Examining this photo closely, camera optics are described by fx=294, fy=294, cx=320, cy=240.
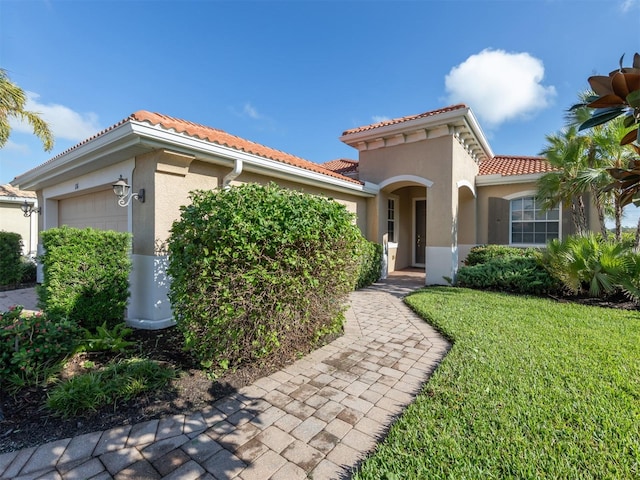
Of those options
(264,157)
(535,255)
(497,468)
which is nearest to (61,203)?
(264,157)

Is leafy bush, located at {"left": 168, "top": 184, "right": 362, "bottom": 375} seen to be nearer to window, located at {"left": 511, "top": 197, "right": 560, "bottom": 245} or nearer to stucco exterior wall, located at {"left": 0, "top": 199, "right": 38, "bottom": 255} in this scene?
window, located at {"left": 511, "top": 197, "right": 560, "bottom": 245}

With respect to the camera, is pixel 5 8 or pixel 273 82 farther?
pixel 273 82

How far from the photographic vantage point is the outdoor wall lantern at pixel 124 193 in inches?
226

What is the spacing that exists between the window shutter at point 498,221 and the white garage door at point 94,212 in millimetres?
13037

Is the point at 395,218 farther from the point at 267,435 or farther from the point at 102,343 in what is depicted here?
the point at 267,435

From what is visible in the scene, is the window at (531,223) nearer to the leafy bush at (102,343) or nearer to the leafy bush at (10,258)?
the leafy bush at (102,343)

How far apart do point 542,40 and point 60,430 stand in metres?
12.2

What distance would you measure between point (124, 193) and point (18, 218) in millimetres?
15359

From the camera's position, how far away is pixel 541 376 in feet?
11.8

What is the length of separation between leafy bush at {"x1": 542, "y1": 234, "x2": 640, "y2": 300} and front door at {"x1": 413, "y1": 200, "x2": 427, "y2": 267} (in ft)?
22.4

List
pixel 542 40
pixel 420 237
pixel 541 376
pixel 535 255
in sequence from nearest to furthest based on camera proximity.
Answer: pixel 541 376
pixel 542 40
pixel 535 255
pixel 420 237

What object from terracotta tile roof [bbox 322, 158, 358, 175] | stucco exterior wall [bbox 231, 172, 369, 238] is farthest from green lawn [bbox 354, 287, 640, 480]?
terracotta tile roof [bbox 322, 158, 358, 175]

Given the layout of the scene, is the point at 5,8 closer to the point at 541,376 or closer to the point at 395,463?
the point at 395,463

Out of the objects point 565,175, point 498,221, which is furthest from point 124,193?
point 498,221
